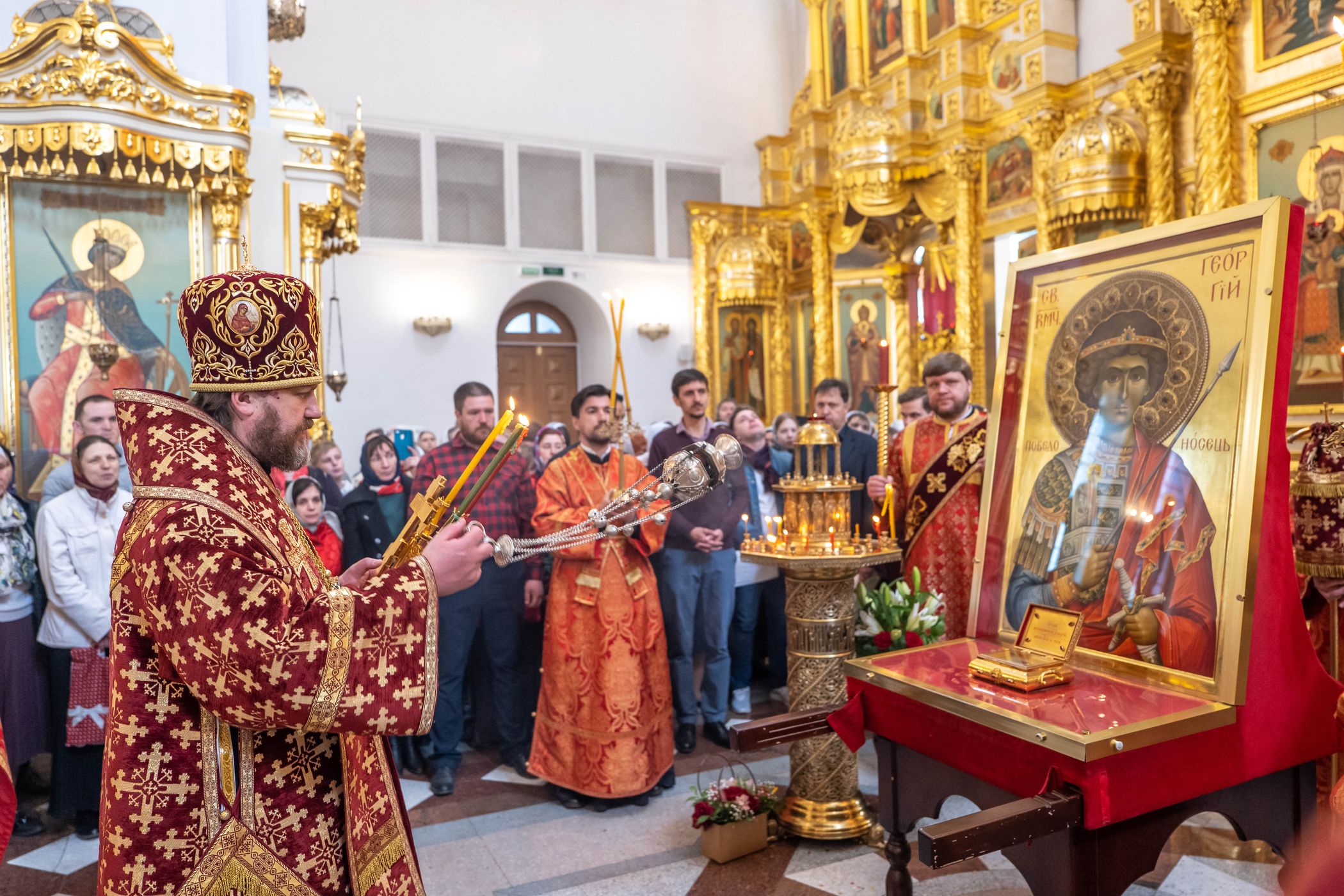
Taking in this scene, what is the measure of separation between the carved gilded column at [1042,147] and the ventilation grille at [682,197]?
507cm

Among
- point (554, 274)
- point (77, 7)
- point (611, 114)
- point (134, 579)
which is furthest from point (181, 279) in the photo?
point (611, 114)

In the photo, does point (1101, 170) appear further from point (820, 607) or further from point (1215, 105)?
point (820, 607)

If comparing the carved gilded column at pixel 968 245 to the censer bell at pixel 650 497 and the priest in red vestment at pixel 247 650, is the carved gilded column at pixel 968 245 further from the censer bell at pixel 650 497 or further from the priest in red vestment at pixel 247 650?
the priest in red vestment at pixel 247 650

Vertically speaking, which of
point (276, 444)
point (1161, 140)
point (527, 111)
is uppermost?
point (527, 111)

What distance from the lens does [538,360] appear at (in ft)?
43.8

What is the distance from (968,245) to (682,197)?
4.46 m

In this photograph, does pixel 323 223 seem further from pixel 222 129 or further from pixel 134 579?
pixel 134 579

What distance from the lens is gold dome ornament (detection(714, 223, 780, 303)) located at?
1302 centimetres

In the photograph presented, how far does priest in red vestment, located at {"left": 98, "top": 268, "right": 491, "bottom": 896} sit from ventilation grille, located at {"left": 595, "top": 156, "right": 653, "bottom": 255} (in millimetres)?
11631

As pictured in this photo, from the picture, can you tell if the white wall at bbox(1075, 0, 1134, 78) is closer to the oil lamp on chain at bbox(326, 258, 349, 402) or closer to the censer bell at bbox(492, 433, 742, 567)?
the oil lamp on chain at bbox(326, 258, 349, 402)

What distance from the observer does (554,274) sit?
12.6 metres

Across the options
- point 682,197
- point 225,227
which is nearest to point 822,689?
point 225,227

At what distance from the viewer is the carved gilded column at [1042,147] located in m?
9.10

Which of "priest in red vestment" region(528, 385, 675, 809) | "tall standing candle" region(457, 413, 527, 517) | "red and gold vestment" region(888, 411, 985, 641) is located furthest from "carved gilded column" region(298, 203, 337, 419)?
"tall standing candle" region(457, 413, 527, 517)
